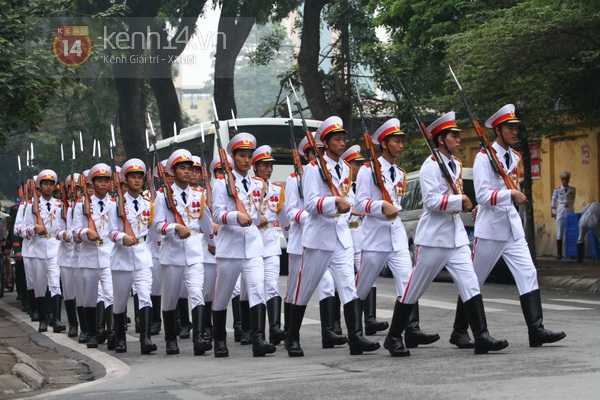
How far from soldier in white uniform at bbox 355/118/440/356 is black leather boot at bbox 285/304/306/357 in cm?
53

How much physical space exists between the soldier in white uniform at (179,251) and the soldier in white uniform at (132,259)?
22 cm

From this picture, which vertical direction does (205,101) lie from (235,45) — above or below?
above

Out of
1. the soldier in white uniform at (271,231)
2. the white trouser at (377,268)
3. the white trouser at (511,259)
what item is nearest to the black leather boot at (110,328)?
the soldier in white uniform at (271,231)

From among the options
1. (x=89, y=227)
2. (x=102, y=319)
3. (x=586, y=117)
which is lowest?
(x=102, y=319)

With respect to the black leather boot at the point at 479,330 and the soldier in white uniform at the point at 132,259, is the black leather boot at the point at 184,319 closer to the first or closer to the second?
the soldier in white uniform at the point at 132,259

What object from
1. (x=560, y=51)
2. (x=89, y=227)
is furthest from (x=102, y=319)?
(x=560, y=51)

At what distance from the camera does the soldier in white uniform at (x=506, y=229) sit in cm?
999

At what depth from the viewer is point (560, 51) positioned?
19438 mm

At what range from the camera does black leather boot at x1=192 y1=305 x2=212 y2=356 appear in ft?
38.0

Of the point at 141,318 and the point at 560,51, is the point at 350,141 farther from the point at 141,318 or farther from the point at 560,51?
the point at 141,318

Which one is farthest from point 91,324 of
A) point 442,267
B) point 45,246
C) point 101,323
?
point 442,267

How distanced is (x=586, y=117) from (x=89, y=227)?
1073 cm

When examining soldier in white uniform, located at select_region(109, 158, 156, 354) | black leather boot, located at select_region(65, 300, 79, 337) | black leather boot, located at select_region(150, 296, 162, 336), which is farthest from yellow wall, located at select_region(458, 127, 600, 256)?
soldier in white uniform, located at select_region(109, 158, 156, 354)

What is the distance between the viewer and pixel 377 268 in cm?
1084
